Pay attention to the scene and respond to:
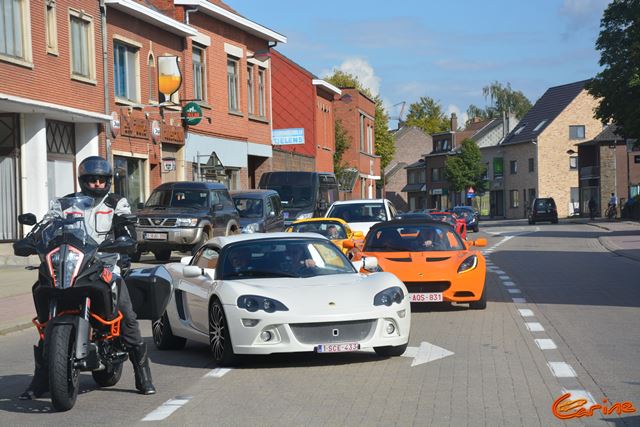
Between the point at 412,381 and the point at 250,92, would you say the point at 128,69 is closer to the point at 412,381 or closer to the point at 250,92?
the point at 250,92

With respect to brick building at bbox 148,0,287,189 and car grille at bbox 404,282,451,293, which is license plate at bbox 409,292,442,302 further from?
brick building at bbox 148,0,287,189

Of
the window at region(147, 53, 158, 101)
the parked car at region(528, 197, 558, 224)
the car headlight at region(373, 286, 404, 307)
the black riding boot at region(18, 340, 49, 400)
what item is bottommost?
the parked car at region(528, 197, 558, 224)

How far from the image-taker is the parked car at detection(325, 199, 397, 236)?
27.2m

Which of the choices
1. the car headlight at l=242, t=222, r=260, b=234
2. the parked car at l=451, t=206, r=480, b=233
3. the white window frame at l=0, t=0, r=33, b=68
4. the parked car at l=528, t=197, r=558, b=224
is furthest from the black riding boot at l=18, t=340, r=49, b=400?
the parked car at l=528, t=197, r=558, b=224

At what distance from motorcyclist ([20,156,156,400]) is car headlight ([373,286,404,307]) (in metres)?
2.43

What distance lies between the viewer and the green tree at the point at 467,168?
101875 millimetres

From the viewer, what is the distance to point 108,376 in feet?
29.4

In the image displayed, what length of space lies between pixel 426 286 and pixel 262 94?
3243 cm

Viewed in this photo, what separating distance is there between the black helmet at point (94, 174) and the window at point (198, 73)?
29.6 m

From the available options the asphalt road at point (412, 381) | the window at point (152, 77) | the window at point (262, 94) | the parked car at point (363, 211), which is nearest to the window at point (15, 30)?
the window at point (152, 77)

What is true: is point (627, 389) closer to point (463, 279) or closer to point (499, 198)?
point (463, 279)

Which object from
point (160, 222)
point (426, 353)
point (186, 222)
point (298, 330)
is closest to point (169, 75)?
point (160, 222)

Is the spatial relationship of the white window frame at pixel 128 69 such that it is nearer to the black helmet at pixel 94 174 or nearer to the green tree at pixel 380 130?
the black helmet at pixel 94 174

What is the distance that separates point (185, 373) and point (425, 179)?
116m
